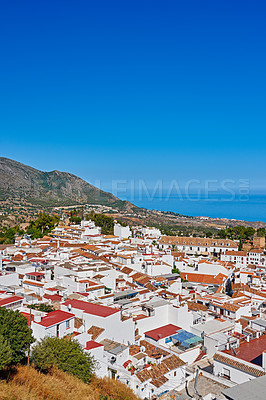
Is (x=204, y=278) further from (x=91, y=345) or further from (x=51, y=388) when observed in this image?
(x=51, y=388)

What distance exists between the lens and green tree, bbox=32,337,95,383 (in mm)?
8258

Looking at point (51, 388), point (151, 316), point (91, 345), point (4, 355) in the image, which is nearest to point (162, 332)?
point (151, 316)

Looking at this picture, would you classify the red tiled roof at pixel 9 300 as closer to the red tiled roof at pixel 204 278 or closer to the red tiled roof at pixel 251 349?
the red tiled roof at pixel 251 349

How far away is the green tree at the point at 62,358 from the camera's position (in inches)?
325

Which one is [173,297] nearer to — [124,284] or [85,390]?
[124,284]

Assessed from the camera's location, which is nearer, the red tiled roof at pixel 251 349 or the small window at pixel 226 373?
the small window at pixel 226 373

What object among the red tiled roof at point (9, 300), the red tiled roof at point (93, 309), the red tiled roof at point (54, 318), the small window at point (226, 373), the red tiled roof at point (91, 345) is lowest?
the small window at point (226, 373)

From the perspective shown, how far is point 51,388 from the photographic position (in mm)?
7148

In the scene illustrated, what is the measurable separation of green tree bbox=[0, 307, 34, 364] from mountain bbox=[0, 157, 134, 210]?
72414mm

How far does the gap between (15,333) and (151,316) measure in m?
7.88

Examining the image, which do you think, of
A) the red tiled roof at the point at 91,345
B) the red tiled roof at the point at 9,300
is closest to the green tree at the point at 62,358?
the red tiled roof at the point at 91,345

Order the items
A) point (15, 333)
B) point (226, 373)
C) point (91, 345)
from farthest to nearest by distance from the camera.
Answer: point (226, 373)
point (91, 345)
point (15, 333)

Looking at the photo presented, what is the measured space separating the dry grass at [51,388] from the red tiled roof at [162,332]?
4.73 m

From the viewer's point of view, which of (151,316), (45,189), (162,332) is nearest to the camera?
(162,332)
